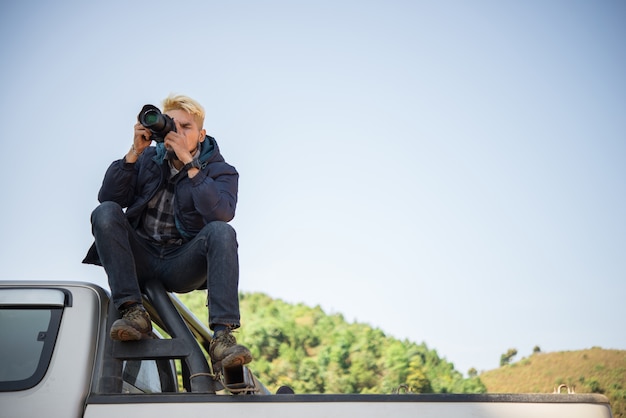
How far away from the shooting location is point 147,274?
286 centimetres

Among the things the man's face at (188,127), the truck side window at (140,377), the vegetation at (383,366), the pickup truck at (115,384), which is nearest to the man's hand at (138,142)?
the man's face at (188,127)

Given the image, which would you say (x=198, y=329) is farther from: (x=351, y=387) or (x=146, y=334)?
(x=351, y=387)

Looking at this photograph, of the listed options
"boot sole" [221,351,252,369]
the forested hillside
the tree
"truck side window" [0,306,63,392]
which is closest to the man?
"boot sole" [221,351,252,369]

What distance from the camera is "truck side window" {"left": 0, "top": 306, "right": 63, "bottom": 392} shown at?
2.31 metres

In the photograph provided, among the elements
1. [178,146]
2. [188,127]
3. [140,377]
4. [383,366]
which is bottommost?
[140,377]

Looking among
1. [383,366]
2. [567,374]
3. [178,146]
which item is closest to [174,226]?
[178,146]

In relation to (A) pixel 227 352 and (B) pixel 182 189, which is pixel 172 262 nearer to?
(B) pixel 182 189

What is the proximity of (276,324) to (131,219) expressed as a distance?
1359 cm

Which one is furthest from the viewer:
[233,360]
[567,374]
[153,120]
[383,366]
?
[383,366]

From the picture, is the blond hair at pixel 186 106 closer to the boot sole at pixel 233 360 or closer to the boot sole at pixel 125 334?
the boot sole at pixel 125 334

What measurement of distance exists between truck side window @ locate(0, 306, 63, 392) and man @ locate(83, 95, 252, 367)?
255mm

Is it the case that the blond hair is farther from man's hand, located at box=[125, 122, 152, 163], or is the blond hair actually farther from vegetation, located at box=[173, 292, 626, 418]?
vegetation, located at box=[173, 292, 626, 418]

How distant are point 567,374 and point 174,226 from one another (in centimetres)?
1193

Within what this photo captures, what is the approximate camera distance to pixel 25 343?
7.91 ft
